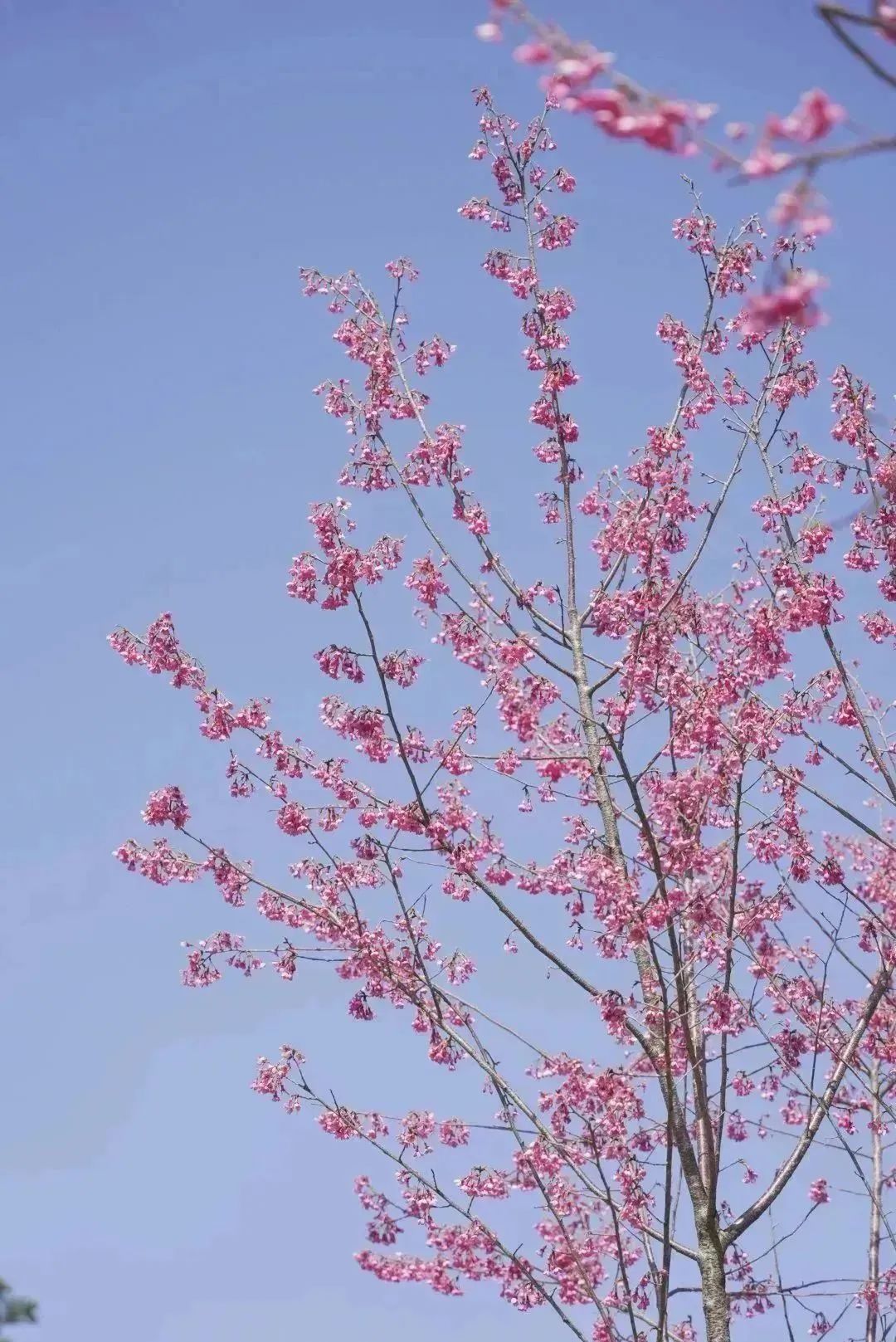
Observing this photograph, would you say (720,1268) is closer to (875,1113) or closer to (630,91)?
(875,1113)

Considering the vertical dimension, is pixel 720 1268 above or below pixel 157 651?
below

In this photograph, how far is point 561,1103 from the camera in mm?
8562

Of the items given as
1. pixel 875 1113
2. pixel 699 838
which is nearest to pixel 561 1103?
pixel 699 838

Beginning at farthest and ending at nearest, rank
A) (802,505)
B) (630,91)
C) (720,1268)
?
1. (802,505)
2. (720,1268)
3. (630,91)

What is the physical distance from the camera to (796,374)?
1061cm

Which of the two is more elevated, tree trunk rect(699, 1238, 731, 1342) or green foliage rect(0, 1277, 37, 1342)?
tree trunk rect(699, 1238, 731, 1342)

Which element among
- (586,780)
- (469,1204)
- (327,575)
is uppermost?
(327,575)

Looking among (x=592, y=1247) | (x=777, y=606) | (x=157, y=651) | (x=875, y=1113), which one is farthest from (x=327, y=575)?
(x=875, y=1113)

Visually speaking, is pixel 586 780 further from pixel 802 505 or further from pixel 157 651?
pixel 157 651

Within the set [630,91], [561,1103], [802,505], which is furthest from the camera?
[802,505]

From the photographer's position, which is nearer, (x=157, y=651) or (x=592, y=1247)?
(x=592, y=1247)

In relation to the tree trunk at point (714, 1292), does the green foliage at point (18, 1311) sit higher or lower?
lower

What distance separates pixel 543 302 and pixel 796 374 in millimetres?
2097

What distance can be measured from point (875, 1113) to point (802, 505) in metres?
4.65
